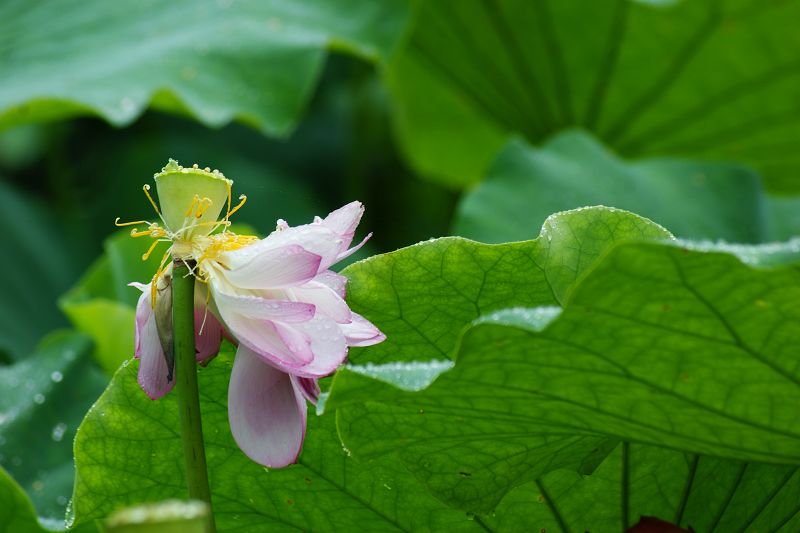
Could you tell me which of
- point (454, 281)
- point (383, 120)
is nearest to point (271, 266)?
point (454, 281)

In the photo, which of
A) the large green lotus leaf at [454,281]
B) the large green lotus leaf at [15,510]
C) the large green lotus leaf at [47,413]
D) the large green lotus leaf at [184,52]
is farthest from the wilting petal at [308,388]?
the large green lotus leaf at [184,52]

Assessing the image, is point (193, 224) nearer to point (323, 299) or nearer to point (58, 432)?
point (323, 299)

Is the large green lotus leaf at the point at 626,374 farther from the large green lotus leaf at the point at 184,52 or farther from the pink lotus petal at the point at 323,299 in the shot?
the large green lotus leaf at the point at 184,52

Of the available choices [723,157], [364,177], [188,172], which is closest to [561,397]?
[188,172]

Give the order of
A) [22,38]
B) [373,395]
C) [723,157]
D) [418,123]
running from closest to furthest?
[373,395] < [22,38] < [723,157] < [418,123]

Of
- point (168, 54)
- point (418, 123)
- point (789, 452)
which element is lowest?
point (418, 123)

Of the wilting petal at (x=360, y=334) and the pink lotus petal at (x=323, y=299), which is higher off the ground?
the pink lotus petal at (x=323, y=299)

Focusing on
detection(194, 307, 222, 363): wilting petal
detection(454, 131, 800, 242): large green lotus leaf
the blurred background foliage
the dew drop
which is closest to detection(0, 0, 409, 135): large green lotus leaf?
the blurred background foliage

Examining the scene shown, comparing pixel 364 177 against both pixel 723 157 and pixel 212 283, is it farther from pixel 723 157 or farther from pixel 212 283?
pixel 212 283

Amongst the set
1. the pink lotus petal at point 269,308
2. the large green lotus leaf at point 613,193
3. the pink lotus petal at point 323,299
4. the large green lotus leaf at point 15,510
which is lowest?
the large green lotus leaf at point 613,193
